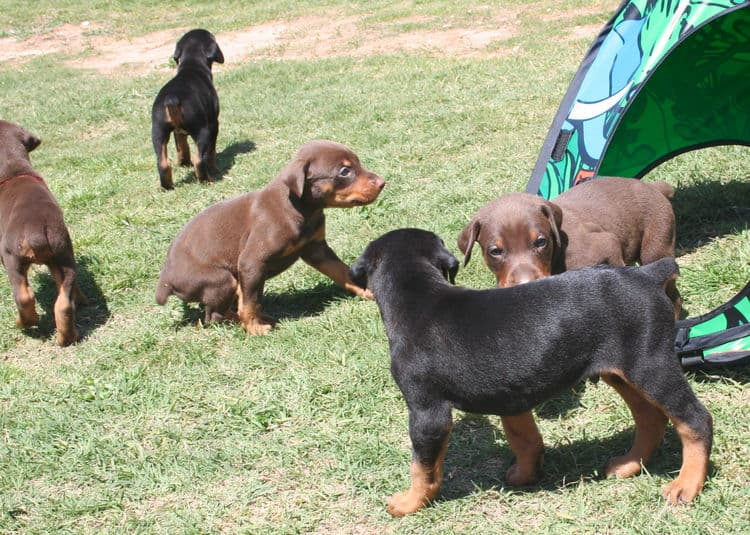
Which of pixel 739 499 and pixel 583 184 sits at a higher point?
pixel 583 184

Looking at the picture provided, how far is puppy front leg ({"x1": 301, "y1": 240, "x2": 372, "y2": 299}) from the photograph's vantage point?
21.4ft

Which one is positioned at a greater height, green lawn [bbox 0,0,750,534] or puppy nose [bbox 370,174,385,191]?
puppy nose [bbox 370,174,385,191]

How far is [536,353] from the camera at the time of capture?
12.0ft

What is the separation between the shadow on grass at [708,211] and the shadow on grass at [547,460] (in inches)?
95.9

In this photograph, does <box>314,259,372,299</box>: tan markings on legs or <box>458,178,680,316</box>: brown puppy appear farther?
<box>314,259,372,299</box>: tan markings on legs

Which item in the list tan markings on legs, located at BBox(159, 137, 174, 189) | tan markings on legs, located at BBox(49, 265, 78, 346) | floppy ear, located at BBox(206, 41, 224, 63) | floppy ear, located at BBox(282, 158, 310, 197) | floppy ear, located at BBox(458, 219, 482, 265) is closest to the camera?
floppy ear, located at BBox(458, 219, 482, 265)

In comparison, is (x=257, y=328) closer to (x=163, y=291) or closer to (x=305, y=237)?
(x=305, y=237)

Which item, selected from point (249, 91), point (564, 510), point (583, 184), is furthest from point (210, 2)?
point (564, 510)

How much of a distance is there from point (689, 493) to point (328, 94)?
31.5 ft

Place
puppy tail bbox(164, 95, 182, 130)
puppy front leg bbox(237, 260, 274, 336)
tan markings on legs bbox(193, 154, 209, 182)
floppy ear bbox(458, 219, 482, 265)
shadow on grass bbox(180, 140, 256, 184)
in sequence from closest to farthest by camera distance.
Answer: floppy ear bbox(458, 219, 482, 265) < puppy front leg bbox(237, 260, 274, 336) < puppy tail bbox(164, 95, 182, 130) < tan markings on legs bbox(193, 154, 209, 182) < shadow on grass bbox(180, 140, 256, 184)

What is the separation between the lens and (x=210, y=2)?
2236 cm

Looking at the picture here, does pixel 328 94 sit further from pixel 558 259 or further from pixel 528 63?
pixel 558 259

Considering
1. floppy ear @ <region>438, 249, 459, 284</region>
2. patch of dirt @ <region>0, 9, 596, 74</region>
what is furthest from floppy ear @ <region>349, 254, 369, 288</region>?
patch of dirt @ <region>0, 9, 596, 74</region>

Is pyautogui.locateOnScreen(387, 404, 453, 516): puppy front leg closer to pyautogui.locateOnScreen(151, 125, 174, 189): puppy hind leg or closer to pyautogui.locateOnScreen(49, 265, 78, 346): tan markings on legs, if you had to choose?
pyautogui.locateOnScreen(49, 265, 78, 346): tan markings on legs
